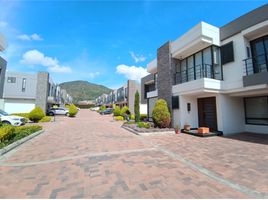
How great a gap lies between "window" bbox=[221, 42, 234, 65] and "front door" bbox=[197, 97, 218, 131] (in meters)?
2.72

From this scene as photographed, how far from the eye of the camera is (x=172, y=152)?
6.12 m

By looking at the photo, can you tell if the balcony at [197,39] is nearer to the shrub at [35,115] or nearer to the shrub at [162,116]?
the shrub at [162,116]

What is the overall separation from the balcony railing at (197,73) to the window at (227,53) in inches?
34.9

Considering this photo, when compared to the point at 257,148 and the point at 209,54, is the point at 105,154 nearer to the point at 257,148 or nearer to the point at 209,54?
the point at 257,148

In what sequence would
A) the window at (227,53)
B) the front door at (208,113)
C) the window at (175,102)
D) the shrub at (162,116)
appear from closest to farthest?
the window at (227,53) < the front door at (208,113) < the shrub at (162,116) < the window at (175,102)

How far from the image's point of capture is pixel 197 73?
11.4 m

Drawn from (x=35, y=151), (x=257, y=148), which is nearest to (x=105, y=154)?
(x=35, y=151)

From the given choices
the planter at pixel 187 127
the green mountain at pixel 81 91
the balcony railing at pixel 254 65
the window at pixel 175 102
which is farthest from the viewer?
the green mountain at pixel 81 91

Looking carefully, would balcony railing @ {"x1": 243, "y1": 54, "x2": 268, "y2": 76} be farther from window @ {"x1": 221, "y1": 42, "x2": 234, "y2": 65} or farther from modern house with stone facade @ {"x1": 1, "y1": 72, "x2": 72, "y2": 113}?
modern house with stone facade @ {"x1": 1, "y1": 72, "x2": 72, "y2": 113}

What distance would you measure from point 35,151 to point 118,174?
4504mm

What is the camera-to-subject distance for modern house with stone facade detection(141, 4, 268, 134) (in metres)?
8.83

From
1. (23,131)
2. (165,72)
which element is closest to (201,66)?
(165,72)

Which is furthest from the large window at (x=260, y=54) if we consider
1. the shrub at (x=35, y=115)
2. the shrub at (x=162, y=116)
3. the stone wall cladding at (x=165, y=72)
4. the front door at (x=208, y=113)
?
the shrub at (x=35, y=115)

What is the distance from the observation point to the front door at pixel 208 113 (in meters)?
10.7
